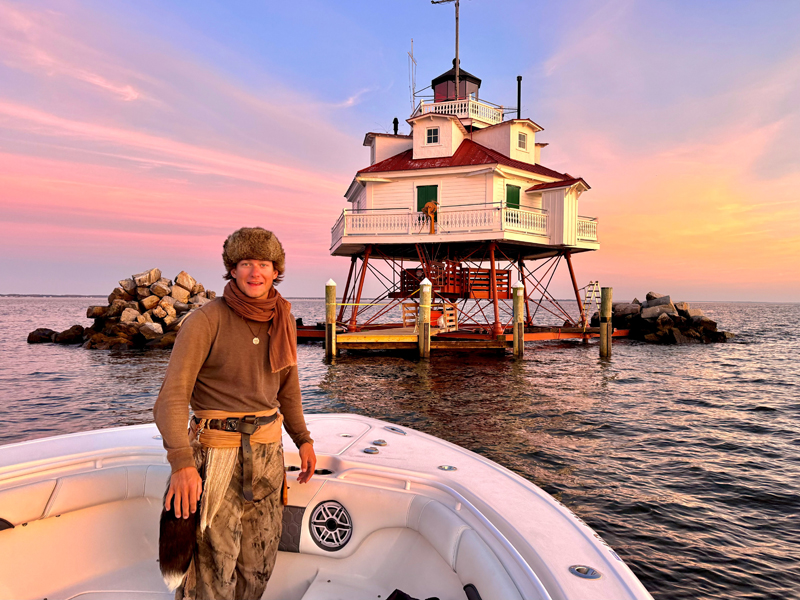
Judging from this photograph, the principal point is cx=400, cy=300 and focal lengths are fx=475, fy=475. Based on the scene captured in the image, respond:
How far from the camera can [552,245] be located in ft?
66.7

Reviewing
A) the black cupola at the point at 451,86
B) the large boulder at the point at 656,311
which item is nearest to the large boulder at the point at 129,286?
the black cupola at the point at 451,86

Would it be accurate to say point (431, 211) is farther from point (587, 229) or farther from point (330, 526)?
point (330, 526)

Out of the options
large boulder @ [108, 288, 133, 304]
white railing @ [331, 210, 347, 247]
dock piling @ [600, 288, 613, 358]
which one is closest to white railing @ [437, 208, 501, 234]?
white railing @ [331, 210, 347, 247]

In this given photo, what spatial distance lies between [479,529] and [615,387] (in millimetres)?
12621

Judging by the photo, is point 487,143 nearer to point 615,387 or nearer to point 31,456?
point 615,387

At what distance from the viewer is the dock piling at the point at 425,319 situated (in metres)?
16.2

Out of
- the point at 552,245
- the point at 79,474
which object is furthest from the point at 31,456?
the point at 552,245

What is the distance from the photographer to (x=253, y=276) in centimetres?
230

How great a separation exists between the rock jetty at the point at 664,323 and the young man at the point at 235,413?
29.0 meters

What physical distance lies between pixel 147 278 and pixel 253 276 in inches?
1102

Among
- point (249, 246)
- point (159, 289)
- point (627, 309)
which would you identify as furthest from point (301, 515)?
point (627, 309)

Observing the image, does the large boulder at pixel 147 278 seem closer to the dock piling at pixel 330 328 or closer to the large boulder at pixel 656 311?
the dock piling at pixel 330 328

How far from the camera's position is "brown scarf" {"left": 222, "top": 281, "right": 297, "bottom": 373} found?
2.25 m

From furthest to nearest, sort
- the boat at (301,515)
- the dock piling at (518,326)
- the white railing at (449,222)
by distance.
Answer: the white railing at (449,222) < the dock piling at (518,326) < the boat at (301,515)
